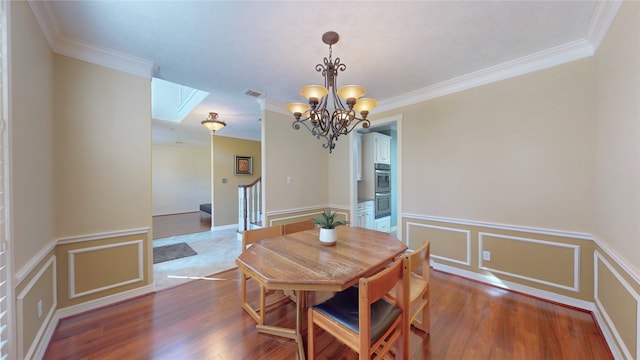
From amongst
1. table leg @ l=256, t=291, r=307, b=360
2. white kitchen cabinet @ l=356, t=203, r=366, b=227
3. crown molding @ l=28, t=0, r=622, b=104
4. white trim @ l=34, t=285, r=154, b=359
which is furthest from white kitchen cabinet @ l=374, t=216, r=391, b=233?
white trim @ l=34, t=285, r=154, b=359

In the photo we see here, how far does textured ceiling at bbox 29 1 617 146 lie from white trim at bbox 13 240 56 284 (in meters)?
1.70

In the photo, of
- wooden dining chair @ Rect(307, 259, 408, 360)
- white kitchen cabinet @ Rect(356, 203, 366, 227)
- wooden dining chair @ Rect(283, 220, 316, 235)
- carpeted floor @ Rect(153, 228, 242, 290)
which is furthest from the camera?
white kitchen cabinet @ Rect(356, 203, 366, 227)

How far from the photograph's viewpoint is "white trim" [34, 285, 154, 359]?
1.62m

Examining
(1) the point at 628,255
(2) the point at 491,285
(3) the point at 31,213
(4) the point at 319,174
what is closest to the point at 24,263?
(3) the point at 31,213

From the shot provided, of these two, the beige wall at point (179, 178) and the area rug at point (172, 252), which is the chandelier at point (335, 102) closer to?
the area rug at point (172, 252)

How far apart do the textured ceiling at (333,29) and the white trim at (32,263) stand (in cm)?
170

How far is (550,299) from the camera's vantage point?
223cm

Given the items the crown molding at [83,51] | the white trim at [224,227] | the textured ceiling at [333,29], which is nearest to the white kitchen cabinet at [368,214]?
the textured ceiling at [333,29]

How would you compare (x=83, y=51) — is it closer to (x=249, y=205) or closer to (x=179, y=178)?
(x=249, y=205)

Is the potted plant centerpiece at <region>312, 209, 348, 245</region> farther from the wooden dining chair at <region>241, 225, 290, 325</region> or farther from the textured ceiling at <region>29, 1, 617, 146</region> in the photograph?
the textured ceiling at <region>29, 1, 617, 146</region>

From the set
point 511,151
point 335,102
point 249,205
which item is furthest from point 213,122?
point 511,151

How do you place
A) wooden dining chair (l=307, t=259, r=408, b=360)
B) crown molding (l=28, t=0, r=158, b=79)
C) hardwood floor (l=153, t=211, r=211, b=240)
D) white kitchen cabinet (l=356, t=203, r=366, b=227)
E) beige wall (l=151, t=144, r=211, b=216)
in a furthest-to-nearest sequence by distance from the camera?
beige wall (l=151, t=144, r=211, b=216) < hardwood floor (l=153, t=211, r=211, b=240) < white kitchen cabinet (l=356, t=203, r=366, b=227) < crown molding (l=28, t=0, r=158, b=79) < wooden dining chair (l=307, t=259, r=408, b=360)

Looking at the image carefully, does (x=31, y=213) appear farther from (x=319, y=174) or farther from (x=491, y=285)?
(x=491, y=285)

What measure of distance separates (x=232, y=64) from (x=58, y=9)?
48.7 inches
